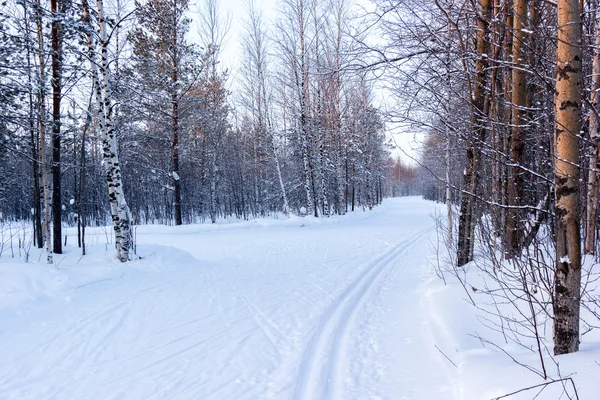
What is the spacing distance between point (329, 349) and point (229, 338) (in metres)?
1.21

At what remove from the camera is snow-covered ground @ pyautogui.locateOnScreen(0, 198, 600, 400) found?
9.83 feet

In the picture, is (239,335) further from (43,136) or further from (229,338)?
(43,136)

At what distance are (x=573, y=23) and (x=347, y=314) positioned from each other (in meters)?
4.01

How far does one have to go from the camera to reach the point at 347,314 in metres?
4.90

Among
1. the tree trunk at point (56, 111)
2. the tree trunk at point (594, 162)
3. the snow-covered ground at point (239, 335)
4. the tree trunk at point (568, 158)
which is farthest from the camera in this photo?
the tree trunk at point (56, 111)

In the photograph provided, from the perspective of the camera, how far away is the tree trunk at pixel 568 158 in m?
2.32

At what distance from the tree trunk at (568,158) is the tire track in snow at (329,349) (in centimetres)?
196

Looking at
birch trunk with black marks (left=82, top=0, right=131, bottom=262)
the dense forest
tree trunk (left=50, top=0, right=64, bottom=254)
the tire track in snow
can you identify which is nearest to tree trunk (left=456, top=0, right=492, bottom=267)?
the dense forest

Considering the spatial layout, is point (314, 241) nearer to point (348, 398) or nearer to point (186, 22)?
point (348, 398)

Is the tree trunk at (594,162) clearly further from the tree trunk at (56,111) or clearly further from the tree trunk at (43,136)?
the tree trunk at (56,111)

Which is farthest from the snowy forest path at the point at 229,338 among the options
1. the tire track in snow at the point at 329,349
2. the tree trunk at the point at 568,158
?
the tree trunk at the point at 568,158

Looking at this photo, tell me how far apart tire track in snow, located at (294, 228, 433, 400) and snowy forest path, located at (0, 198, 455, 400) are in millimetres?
16

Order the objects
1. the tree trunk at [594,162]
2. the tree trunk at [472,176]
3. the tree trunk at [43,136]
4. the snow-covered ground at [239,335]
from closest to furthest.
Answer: the snow-covered ground at [239,335], the tree trunk at [594,162], the tree trunk at [472,176], the tree trunk at [43,136]

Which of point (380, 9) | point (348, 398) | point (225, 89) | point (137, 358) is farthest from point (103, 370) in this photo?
point (225, 89)
